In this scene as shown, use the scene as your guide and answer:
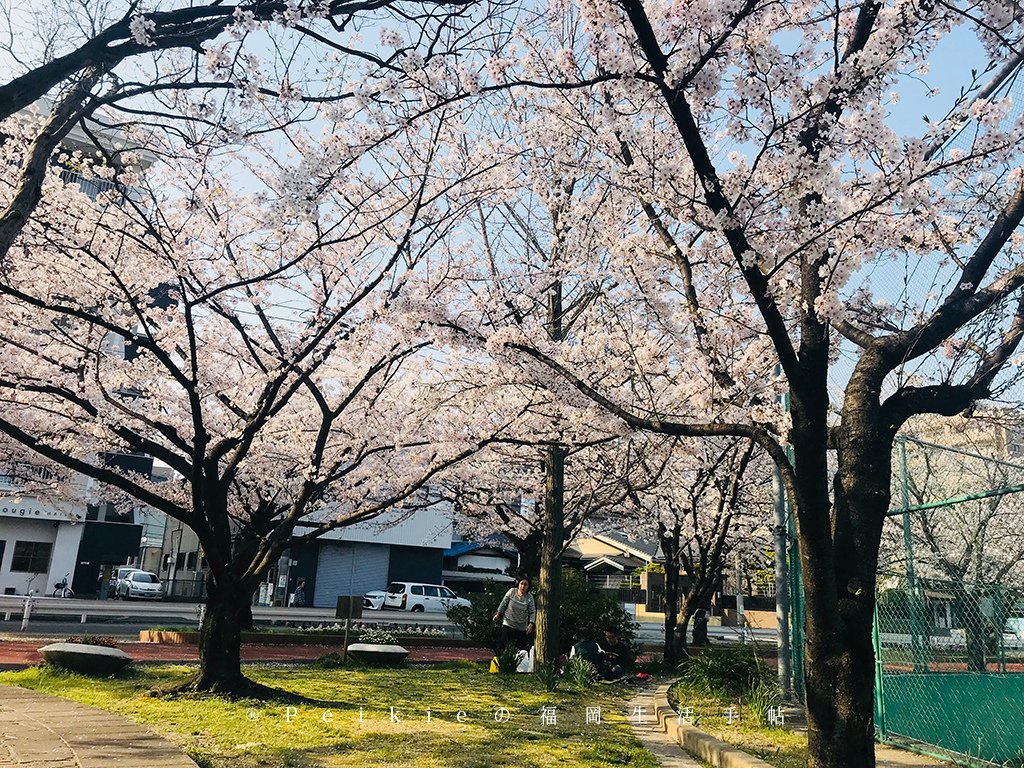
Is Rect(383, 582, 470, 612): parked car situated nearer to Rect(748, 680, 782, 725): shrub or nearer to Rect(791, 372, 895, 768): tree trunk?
Rect(748, 680, 782, 725): shrub

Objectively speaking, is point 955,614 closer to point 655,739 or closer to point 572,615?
point 655,739

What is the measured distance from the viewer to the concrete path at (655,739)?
18.9 ft

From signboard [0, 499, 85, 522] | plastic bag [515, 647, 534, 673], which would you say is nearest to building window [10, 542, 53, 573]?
signboard [0, 499, 85, 522]

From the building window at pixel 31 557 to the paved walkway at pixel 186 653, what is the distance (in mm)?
20743

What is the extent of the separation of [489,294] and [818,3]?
4.01m

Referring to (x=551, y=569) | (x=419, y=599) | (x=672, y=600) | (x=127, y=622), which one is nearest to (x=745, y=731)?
(x=551, y=569)

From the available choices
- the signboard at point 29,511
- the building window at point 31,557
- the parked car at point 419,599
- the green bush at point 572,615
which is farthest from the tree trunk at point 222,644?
the building window at point 31,557

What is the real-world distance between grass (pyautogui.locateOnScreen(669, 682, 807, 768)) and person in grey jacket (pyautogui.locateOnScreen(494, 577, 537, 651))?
3.03m

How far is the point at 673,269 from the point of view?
690 centimetres

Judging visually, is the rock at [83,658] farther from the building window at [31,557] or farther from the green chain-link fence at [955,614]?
the building window at [31,557]

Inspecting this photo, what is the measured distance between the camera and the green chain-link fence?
5641mm

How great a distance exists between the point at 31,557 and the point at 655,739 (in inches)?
1323

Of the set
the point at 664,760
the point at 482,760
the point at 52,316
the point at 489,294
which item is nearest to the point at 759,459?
the point at 489,294

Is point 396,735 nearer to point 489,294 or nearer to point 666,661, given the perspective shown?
point 489,294
